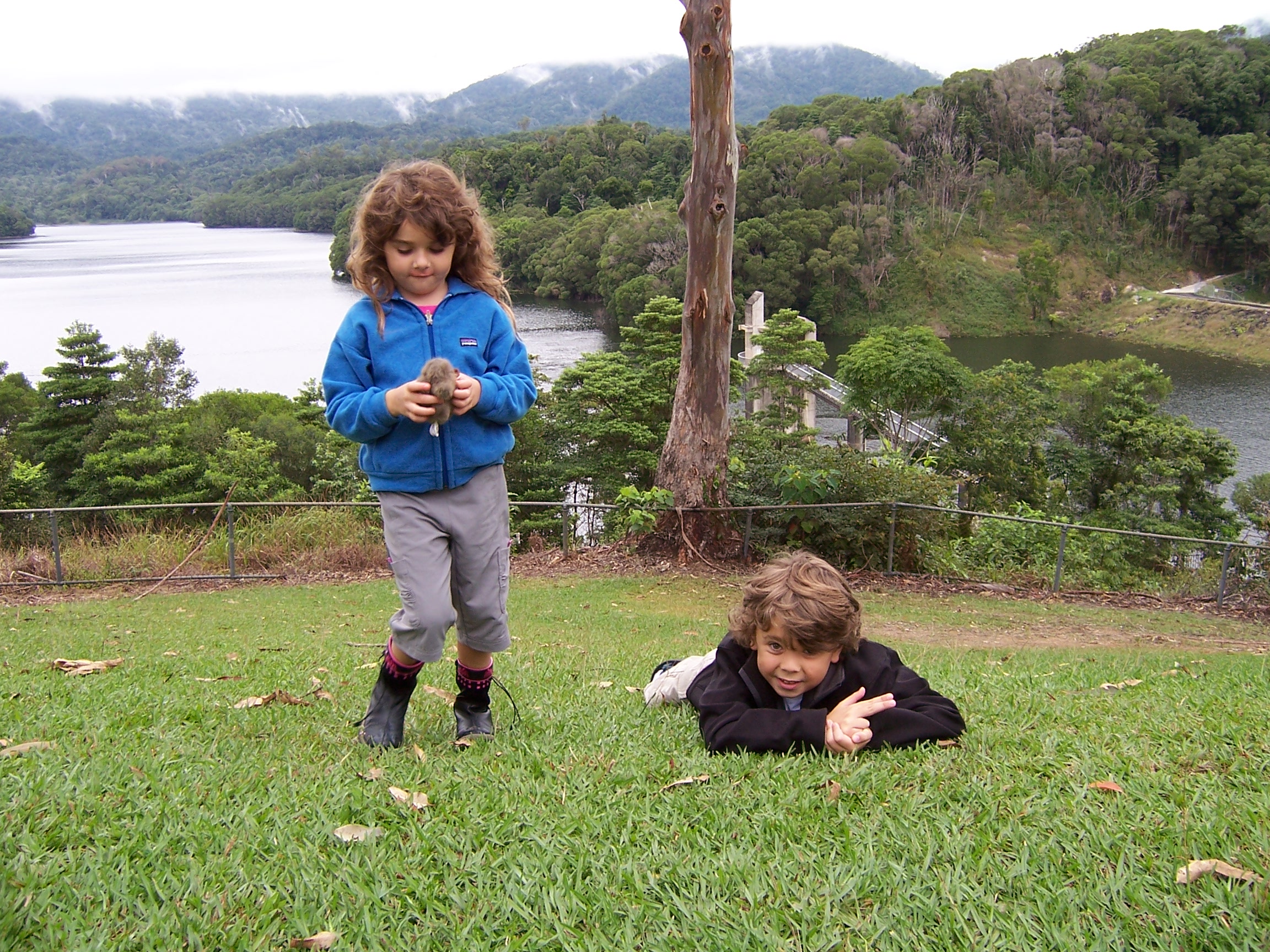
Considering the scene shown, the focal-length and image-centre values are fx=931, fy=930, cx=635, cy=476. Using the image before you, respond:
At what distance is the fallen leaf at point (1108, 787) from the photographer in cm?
269

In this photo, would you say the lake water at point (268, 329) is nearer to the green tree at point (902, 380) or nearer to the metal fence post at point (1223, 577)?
the green tree at point (902, 380)

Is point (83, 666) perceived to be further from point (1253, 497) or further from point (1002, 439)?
point (1253, 497)

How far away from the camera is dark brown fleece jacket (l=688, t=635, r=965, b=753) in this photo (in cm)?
305

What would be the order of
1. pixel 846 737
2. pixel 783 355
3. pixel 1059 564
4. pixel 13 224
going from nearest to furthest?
pixel 846 737 → pixel 1059 564 → pixel 783 355 → pixel 13 224

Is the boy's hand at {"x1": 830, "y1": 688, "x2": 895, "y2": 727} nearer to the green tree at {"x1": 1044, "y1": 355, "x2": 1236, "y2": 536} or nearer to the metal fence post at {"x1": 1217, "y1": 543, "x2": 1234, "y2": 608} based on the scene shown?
the metal fence post at {"x1": 1217, "y1": 543, "x2": 1234, "y2": 608}

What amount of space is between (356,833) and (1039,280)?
8313 centimetres

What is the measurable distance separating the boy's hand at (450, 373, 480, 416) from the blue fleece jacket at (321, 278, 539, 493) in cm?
5

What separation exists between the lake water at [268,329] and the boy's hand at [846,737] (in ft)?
137

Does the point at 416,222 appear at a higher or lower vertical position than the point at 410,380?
higher

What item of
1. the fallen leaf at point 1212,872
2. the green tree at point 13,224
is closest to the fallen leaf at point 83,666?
the fallen leaf at point 1212,872

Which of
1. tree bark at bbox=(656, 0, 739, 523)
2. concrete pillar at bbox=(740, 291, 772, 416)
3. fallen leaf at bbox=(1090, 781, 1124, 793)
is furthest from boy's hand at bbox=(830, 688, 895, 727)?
concrete pillar at bbox=(740, 291, 772, 416)

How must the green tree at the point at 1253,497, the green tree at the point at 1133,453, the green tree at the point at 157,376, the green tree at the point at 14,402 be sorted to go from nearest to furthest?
the green tree at the point at 1253,497 → the green tree at the point at 1133,453 → the green tree at the point at 157,376 → the green tree at the point at 14,402

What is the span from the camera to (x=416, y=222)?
3.03m

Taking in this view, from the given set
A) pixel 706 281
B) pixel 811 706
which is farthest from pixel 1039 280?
pixel 811 706
